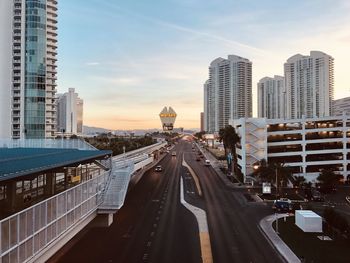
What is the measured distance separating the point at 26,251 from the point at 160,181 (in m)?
61.4

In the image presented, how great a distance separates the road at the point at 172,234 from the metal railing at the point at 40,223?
708 centimetres

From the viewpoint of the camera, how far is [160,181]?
76.9 m

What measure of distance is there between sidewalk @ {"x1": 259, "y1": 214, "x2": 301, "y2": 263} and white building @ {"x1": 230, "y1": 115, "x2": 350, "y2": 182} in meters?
33.7

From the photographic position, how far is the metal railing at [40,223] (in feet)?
47.1

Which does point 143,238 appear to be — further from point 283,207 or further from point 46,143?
point 283,207

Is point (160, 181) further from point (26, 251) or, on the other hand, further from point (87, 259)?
point (26, 251)

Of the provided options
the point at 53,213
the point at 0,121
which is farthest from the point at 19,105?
the point at 53,213

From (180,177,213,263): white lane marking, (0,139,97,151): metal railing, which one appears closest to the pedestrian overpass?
(0,139,97,151): metal railing

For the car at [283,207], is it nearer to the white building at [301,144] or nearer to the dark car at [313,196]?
the dark car at [313,196]

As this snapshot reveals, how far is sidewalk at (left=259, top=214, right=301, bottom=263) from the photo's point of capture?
30.2 m

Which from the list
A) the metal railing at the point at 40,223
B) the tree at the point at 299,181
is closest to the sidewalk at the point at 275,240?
the metal railing at the point at 40,223

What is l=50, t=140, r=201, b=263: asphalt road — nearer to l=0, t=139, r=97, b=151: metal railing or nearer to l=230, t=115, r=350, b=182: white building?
l=0, t=139, r=97, b=151: metal railing

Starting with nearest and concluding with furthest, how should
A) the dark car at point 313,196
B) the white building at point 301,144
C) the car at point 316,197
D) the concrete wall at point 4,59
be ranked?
1. the car at point 316,197
2. the dark car at point 313,196
3. the concrete wall at point 4,59
4. the white building at point 301,144

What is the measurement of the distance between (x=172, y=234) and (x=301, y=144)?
165 feet
